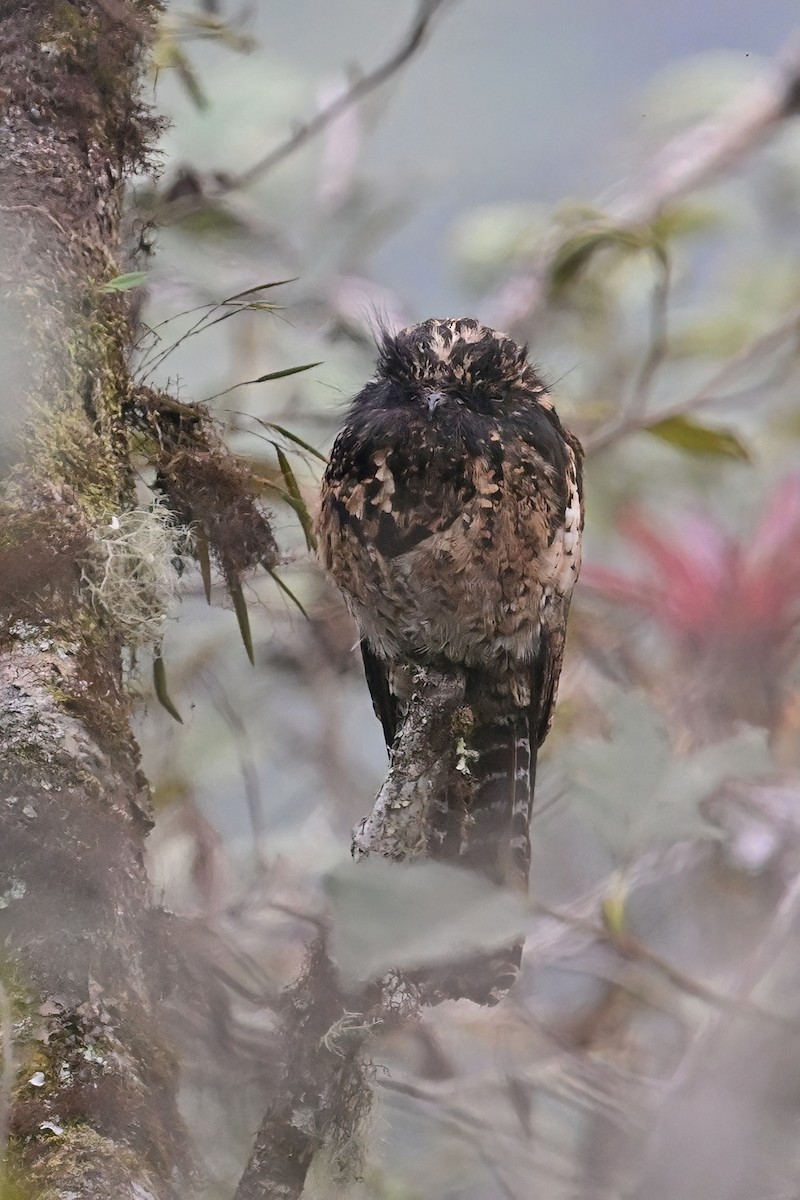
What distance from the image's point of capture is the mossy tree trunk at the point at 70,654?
1.38 metres

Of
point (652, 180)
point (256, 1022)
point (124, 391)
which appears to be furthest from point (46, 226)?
point (652, 180)

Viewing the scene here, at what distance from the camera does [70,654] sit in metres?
1.68

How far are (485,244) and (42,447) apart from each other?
204cm

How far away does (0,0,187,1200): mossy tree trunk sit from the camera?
138cm

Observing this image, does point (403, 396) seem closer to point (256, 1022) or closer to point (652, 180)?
point (256, 1022)

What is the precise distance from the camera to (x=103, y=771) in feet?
5.35

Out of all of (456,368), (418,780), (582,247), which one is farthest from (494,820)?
(582,247)

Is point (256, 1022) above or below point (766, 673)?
below

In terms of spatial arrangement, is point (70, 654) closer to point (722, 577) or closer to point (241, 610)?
point (241, 610)

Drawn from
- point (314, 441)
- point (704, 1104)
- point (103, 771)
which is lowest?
point (704, 1104)

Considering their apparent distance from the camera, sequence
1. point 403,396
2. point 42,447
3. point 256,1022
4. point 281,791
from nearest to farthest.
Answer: point 256,1022, point 42,447, point 403,396, point 281,791

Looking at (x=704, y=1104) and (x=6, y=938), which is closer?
(x=6, y=938)

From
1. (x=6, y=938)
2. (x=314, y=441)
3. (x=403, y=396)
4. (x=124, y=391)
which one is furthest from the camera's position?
(x=314, y=441)

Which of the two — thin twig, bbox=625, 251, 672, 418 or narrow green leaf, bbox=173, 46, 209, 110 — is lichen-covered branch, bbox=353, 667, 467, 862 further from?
narrow green leaf, bbox=173, 46, 209, 110
